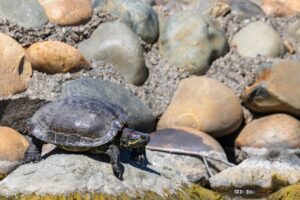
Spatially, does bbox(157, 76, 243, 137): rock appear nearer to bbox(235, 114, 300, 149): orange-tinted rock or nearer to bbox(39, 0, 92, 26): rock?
bbox(235, 114, 300, 149): orange-tinted rock

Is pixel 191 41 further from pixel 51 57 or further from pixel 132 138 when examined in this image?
pixel 132 138

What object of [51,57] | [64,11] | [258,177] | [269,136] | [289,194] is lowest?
[269,136]

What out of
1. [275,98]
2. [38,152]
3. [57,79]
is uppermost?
[38,152]

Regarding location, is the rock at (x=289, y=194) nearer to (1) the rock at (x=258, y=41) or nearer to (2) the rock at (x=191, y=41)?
(2) the rock at (x=191, y=41)

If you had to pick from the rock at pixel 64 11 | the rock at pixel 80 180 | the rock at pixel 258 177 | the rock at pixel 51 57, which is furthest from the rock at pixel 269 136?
the rock at pixel 80 180

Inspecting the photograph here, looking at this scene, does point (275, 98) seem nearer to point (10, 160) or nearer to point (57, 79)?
point (57, 79)

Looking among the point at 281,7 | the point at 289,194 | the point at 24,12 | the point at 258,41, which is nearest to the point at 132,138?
the point at 289,194

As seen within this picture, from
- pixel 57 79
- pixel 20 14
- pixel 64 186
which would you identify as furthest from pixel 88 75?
pixel 64 186
